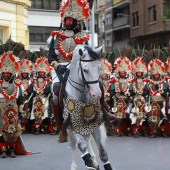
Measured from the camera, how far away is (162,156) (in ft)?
34.9

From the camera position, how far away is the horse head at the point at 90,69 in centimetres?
727

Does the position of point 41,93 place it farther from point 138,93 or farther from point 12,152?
point 12,152

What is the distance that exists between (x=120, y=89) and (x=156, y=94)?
1074mm

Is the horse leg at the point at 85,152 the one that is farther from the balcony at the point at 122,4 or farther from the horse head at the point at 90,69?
the balcony at the point at 122,4

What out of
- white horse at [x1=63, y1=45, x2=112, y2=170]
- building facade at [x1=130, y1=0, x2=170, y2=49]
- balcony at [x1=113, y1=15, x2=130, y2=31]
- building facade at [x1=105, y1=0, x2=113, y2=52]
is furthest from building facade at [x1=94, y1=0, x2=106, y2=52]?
white horse at [x1=63, y1=45, x2=112, y2=170]

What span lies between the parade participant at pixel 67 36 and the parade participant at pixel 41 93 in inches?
220

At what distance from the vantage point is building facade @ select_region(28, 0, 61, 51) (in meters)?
40.3

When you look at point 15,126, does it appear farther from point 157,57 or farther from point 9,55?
point 157,57

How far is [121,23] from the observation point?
50938mm

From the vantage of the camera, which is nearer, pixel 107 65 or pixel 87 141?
pixel 87 141

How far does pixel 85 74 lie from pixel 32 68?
777 cm

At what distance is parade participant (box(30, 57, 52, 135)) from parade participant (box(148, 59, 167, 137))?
10.1 feet

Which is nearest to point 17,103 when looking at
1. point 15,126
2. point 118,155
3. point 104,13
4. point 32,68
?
point 15,126

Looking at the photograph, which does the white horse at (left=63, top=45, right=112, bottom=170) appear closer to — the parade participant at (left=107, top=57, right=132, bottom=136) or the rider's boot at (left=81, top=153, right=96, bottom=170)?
the rider's boot at (left=81, top=153, right=96, bottom=170)
